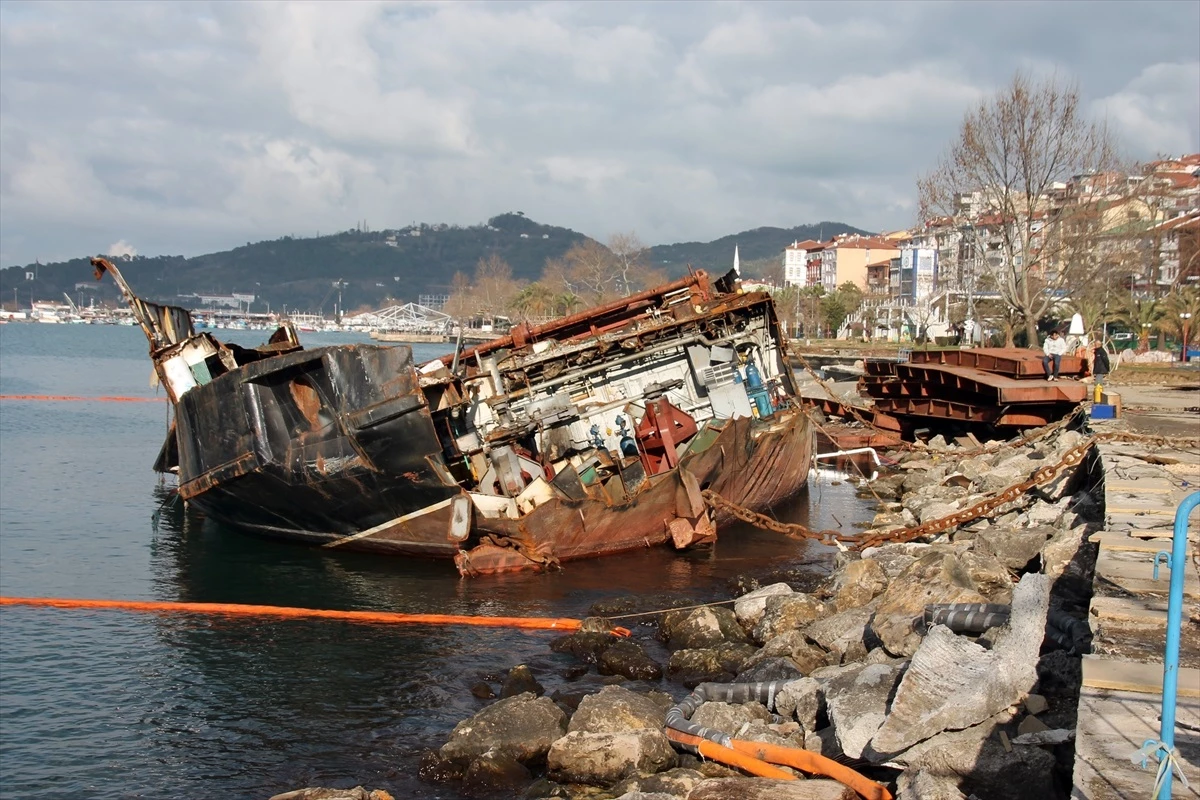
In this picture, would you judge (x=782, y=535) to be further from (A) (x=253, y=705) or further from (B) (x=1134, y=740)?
(B) (x=1134, y=740)

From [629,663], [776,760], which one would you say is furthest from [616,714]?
[629,663]

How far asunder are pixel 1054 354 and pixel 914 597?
22248 mm

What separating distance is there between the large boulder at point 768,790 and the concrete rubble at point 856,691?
0.01 meters

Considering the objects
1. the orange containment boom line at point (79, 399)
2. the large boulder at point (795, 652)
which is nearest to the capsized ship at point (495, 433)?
the large boulder at point (795, 652)

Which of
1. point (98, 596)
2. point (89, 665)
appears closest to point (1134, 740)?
point (89, 665)

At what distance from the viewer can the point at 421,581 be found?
16219 mm

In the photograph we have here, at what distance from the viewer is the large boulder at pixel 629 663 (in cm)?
1132

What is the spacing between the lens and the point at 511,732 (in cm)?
913

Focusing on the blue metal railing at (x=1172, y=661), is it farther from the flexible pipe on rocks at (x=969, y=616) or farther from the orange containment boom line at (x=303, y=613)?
the orange containment boom line at (x=303, y=613)

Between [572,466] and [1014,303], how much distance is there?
2927cm

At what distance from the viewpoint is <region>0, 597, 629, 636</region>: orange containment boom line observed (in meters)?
13.6

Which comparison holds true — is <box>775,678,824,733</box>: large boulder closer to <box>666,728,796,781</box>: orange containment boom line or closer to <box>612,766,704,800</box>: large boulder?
<box>666,728,796,781</box>: orange containment boom line

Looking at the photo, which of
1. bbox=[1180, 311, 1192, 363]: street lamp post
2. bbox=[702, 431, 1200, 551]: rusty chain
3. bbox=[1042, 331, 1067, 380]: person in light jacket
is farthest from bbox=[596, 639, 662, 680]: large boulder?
bbox=[1180, 311, 1192, 363]: street lamp post

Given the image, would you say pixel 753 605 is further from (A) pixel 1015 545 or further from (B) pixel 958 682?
(B) pixel 958 682
